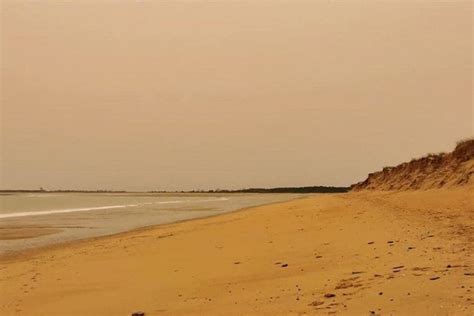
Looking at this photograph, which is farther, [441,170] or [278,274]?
[441,170]

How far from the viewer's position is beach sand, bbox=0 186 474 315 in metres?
5.60

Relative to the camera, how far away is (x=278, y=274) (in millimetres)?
7785

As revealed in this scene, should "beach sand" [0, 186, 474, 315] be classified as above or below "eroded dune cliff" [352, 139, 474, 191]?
below

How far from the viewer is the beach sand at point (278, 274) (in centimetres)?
560

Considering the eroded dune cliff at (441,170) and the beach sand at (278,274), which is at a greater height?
the eroded dune cliff at (441,170)

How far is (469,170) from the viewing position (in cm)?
2431

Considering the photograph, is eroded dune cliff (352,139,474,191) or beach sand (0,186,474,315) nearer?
beach sand (0,186,474,315)

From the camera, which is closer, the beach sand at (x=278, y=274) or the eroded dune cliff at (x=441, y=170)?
the beach sand at (x=278, y=274)

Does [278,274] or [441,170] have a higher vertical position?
[441,170]

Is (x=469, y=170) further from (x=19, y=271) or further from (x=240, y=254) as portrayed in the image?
(x=19, y=271)

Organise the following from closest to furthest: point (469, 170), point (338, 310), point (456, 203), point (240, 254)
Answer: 1. point (338, 310)
2. point (240, 254)
3. point (456, 203)
4. point (469, 170)

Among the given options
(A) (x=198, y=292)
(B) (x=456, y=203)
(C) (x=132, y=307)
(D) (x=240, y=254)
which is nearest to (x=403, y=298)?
(A) (x=198, y=292)

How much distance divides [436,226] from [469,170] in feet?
50.6

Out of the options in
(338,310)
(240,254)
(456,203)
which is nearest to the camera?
(338,310)
